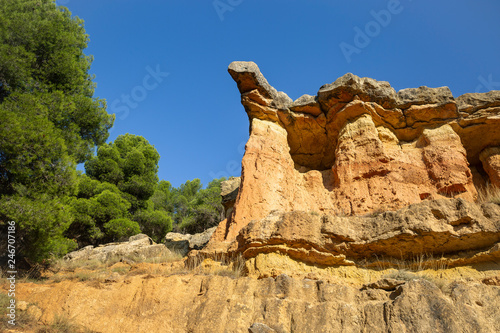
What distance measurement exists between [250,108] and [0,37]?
8.57m

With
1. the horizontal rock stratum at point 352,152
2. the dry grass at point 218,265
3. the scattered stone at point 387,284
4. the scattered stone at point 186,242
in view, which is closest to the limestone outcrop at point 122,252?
the scattered stone at point 186,242

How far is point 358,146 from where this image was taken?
12641 millimetres

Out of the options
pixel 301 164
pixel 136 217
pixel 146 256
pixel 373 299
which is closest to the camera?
pixel 373 299

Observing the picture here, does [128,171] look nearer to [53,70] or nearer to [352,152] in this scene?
[53,70]

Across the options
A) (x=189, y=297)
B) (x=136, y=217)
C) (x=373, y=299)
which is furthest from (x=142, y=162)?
(x=373, y=299)

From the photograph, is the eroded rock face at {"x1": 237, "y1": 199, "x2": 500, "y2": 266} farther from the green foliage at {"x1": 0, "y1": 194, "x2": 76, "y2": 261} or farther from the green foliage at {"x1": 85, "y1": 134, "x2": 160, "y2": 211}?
the green foliage at {"x1": 85, "y1": 134, "x2": 160, "y2": 211}

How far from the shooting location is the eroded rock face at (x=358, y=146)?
11508mm

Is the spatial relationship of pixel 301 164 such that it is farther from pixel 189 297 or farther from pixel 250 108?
pixel 189 297

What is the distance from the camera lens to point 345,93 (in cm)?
1315

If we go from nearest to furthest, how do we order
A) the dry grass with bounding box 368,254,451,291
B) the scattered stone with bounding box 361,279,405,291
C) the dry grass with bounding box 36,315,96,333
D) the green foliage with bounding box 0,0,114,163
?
the dry grass with bounding box 36,315,96,333, the scattered stone with bounding box 361,279,405,291, the dry grass with bounding box 368,254,451,291, the green foliage with bounding box 0,0,114,163

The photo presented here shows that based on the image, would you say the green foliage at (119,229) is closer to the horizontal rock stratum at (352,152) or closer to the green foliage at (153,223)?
the green foliage at (153,223)

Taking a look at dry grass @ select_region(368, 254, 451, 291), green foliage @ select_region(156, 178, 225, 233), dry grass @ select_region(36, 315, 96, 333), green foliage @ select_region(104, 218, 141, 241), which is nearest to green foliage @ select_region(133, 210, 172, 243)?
green foliage @ select_region(104, 218, 141, 241)

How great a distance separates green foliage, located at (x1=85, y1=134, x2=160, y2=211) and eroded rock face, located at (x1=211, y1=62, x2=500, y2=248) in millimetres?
9952

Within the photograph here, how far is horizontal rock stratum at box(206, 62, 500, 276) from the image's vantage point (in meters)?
11.0
